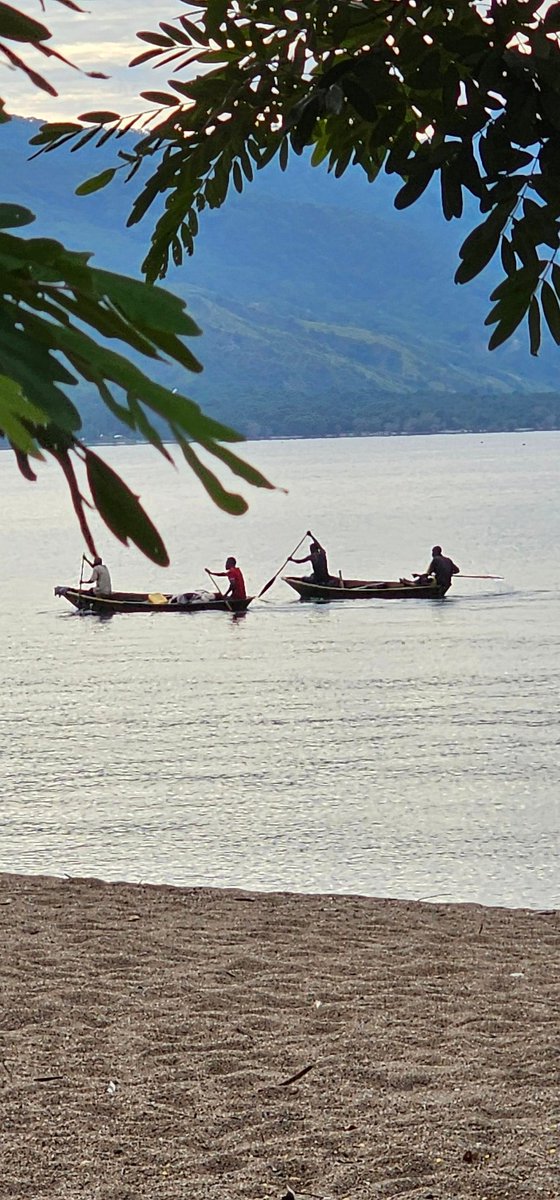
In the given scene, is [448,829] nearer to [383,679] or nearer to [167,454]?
[383,679]

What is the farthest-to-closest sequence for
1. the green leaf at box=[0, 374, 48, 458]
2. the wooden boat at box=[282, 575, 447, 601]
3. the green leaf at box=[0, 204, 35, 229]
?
the wooden boat at box=[282, 575, 447, 601] < the green leaf at box=[0, 204, 35, 229] < the green leaf at box=[0, 374, 48, 458]

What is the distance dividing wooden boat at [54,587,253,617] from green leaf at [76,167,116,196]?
4259cm

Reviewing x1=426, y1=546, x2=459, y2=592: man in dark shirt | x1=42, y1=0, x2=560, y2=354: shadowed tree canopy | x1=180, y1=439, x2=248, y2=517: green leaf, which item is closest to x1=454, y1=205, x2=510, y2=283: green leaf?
x1=42, y1=0, x2=560, y2=354: shadowed tree canopy

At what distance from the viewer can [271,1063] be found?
7473 mm

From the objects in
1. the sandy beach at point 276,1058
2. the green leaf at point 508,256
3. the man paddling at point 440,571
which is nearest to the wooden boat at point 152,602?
the man paddling at point 440,571

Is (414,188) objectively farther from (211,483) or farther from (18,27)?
(211,483)

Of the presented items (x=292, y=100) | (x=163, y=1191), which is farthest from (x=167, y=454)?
(x=163, y=1191)

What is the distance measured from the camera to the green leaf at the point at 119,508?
2.83 feet

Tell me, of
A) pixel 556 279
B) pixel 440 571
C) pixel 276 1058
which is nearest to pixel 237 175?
pixel 556 279

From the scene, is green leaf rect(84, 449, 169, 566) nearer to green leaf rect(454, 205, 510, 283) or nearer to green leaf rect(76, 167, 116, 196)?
green leaf rect(454, 205, 510, 283)

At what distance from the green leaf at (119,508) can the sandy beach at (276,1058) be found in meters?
5.43

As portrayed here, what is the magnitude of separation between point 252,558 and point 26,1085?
73480 millimetres

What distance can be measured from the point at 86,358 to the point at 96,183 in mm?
2475

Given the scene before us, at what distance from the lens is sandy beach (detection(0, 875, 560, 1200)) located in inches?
240
